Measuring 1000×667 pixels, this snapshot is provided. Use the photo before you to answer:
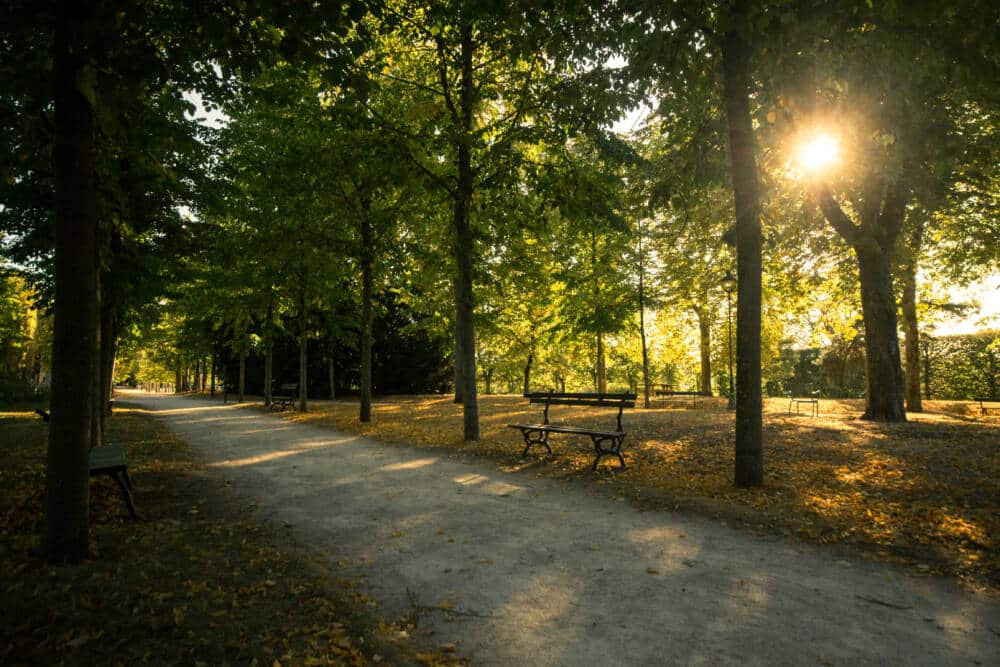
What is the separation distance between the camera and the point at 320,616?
11.8ft

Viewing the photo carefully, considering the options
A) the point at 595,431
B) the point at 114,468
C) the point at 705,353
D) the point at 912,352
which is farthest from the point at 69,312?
the point at 705,353

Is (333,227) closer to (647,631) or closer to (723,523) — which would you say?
(723,523)

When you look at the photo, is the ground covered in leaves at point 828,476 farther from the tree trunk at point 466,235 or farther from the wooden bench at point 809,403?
the wooden bench at point 809,403

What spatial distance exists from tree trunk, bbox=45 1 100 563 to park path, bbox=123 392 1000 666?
6.41ft

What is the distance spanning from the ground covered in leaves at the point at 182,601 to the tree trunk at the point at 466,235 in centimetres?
620

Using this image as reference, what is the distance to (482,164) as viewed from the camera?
36.3 feet

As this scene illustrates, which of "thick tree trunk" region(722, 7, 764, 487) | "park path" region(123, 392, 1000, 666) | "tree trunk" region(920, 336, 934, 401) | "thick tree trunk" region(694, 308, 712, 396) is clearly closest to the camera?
"park path" region(123, 392, 1000, 666)

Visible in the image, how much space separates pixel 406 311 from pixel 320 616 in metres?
28.7

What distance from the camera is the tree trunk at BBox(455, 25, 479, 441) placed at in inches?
442

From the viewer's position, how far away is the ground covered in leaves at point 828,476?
211 inches

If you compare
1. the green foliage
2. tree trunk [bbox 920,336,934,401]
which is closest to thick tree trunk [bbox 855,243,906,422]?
the green foliage

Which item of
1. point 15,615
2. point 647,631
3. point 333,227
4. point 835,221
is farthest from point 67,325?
point 835,221

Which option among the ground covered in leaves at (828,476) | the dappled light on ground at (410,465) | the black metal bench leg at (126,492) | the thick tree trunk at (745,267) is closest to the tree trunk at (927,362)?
the ground covered in leaves at (828,476)

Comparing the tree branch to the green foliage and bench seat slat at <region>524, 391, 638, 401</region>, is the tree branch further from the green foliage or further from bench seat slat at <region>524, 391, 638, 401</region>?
the green foliage
